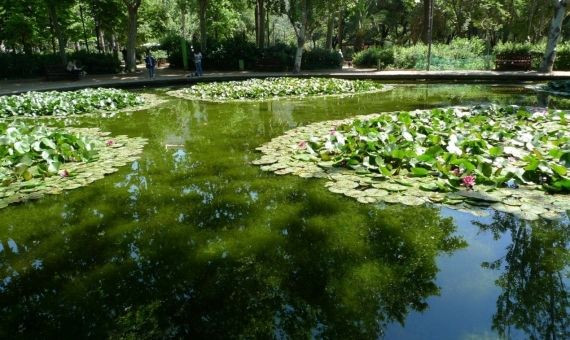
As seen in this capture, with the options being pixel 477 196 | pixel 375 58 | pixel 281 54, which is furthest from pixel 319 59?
pixel 477 196

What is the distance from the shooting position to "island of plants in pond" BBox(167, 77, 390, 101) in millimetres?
13453

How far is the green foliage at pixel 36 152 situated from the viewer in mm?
5418

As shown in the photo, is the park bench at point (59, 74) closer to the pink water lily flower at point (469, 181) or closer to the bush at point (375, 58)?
the bush at point (375, 58)

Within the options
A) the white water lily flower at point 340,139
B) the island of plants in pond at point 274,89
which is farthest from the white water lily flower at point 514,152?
the island of plants in pond at point 274,89

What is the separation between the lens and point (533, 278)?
10.0ft

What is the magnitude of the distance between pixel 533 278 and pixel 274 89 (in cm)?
1167

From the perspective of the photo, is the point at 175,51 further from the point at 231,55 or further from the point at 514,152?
the point at 514,152

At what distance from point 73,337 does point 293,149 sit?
4.53m

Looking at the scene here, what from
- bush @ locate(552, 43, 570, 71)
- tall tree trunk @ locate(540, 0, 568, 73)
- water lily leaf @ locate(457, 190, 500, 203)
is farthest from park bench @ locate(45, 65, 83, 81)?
bush @ locate(552, 43, 570, 71)

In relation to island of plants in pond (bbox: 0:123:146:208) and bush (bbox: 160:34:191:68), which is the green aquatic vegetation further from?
bush (bbox: 160:34:191:68)

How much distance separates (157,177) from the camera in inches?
222

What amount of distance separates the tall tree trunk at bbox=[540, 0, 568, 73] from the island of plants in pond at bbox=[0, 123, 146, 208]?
18.5 meters

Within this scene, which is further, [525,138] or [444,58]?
[444,58]

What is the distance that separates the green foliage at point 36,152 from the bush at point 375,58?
20656 mm
